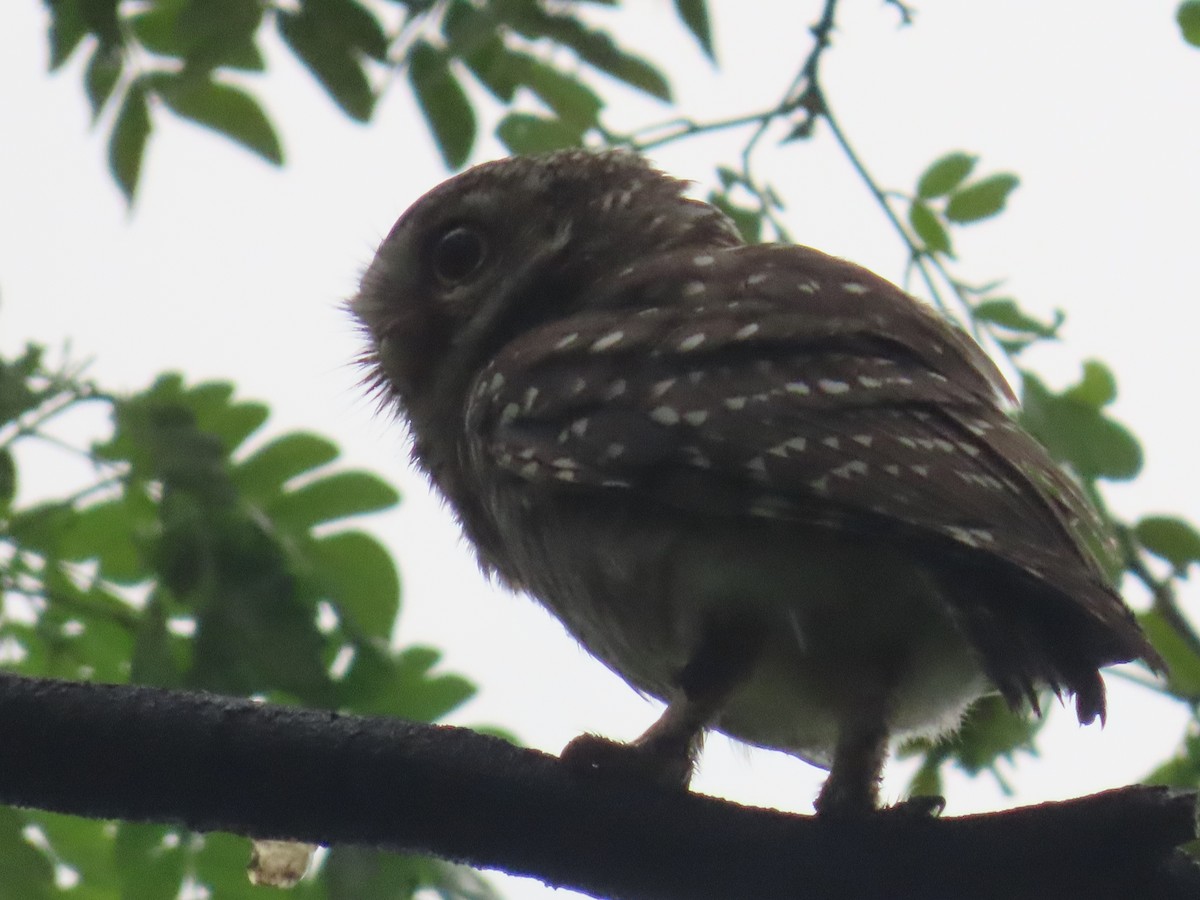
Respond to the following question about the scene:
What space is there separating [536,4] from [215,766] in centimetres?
194

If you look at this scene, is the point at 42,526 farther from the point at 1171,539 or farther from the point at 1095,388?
the point at 1171,539

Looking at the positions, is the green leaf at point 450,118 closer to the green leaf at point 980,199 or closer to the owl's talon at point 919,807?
the green leaf at point 980,199

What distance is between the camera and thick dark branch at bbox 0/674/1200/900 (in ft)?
8.10

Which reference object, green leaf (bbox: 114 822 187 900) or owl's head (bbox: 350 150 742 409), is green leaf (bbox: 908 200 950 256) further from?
green leaf (bbox: 114 822 187 900)

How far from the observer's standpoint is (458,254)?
3.99m

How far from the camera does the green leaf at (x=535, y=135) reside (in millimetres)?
4078

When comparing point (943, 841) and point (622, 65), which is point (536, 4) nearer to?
point (622, 65)

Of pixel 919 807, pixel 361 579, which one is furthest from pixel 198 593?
pixel 919 807

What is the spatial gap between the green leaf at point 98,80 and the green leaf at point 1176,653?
2669mm

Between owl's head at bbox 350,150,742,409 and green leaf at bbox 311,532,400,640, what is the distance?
1.25ft

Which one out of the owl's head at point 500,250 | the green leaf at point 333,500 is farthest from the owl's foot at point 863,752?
the green leaf at point 333,500

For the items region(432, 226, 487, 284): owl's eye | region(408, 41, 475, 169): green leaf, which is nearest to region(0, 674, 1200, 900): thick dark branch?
region(432, 226, 487, 284): owl's eye

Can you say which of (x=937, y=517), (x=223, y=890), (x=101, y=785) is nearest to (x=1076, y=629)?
(x=937, y=517)

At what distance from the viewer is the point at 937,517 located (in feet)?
8.42
